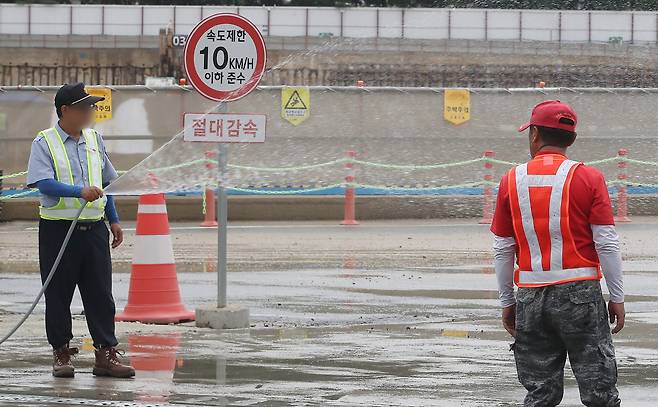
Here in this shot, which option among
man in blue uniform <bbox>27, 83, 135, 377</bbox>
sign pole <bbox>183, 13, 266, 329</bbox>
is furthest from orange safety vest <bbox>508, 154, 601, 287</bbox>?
sign pole <bbox>183, 13, 266, 329</bbox>

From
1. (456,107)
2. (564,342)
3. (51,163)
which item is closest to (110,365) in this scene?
(51,163)

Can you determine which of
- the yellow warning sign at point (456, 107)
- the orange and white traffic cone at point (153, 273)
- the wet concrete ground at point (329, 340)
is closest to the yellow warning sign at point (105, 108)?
the yellow warning sign at point (456, 107)

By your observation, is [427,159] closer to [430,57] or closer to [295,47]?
[430,57]

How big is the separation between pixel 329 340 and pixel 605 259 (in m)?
4.31

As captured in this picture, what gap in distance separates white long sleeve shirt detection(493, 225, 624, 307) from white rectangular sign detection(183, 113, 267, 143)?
14.7ft

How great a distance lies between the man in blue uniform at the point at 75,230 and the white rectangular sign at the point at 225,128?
1890mm

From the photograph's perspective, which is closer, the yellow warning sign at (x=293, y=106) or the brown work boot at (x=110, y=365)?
the brown work boot at (x=110, y=365)

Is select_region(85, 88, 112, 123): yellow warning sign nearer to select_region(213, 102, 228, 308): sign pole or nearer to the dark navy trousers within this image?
select_region(213, 102, 228, 308): sign pole

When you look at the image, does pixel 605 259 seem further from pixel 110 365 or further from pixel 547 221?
pixel 110 365

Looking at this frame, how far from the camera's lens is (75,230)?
330 inches

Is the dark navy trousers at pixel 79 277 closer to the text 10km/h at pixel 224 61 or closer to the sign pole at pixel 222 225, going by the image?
the sign pole at pixel 222 225

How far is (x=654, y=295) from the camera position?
12.9 m

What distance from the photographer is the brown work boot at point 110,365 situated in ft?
27.3

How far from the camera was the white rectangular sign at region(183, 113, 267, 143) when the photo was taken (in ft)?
34.1
